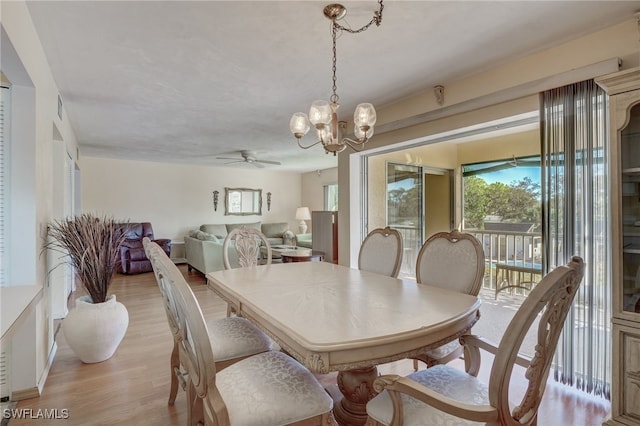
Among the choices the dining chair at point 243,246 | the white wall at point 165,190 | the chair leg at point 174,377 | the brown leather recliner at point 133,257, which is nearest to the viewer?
the chair leg at point 174,377

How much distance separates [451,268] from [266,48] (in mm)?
1951

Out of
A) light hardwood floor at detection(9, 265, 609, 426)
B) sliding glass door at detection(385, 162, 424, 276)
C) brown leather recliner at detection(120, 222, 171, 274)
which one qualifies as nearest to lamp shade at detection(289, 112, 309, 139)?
light hardwood floor at detection(9, 265, 609, 426)

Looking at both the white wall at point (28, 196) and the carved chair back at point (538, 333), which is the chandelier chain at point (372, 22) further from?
the white wall at point (28, 196)

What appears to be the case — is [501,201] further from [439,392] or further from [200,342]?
[200,342]

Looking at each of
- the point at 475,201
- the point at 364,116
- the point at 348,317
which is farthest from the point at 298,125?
the point at 475,201

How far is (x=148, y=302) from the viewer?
4301 millimetres

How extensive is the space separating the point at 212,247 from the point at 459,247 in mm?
4253

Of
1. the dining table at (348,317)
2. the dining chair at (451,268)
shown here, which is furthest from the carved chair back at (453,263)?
the dining table at (348,317)

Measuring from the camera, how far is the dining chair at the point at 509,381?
0.95 meters

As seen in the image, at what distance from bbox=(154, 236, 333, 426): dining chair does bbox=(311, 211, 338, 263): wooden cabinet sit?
3.89 metres

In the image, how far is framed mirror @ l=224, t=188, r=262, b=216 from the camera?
328 inches

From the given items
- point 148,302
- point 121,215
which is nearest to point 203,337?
point 148,302

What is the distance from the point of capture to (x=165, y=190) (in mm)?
7520

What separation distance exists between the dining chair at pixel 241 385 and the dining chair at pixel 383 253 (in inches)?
46.9
